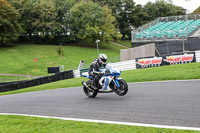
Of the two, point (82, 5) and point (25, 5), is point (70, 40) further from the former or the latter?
point (25, 5)

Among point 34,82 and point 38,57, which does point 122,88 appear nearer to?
point 34,82

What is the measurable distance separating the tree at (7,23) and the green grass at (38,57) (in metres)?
3.30

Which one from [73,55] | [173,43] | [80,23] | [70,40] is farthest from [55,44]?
[173,43]

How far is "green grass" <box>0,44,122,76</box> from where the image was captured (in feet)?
147

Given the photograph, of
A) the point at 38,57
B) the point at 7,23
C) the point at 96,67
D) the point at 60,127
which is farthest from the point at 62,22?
the point at 60,127

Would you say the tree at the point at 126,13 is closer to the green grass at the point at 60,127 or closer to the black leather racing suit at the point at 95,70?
the black leather racing suit at the point at 95,70

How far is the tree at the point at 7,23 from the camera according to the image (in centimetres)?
5475

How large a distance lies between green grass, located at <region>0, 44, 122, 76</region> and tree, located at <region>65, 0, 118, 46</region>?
5217 mm

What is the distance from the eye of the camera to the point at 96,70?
9.22m

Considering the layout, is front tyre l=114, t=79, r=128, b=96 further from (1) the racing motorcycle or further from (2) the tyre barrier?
(2) the tyre barrier

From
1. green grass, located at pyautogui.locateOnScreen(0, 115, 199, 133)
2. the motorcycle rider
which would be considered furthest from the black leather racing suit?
green grass, located at pyautogui.locateOnScreen(0, 115, 199, 133)

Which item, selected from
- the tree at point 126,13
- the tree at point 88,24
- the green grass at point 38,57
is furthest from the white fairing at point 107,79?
the tree at point 126,13

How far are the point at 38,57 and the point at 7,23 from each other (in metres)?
11.4

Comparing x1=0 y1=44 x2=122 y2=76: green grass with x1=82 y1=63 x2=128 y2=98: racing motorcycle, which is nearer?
x1=82 y1=63 x2=128 y2=98: racing motorcycle
